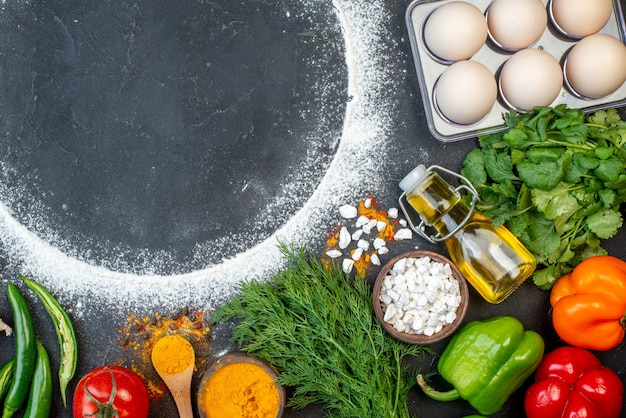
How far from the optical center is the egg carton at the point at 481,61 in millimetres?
1881

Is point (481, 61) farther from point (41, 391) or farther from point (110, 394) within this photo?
point (41, 391)

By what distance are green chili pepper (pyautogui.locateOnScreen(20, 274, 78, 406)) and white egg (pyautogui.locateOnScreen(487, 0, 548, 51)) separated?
1513 millimetres

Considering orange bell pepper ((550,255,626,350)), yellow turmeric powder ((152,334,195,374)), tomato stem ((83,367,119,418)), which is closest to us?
tomato stem ((83,367,119,418))

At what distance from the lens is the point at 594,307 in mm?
1780

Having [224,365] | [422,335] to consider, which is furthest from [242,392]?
[422,335]

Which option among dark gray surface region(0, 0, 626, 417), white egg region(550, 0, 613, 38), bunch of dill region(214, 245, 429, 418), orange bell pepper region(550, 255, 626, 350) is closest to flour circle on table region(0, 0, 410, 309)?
dark gray surface region(0, 0, 626, 417)

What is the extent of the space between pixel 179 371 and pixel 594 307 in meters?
1.19

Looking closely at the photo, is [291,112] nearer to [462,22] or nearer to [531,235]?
[462,22]

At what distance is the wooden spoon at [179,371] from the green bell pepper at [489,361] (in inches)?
26.5

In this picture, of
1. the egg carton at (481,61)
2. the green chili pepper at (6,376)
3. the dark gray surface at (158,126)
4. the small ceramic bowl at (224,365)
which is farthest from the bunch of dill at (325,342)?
the green chili pepper at (6,376)

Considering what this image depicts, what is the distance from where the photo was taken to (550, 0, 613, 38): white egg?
5.78 feet

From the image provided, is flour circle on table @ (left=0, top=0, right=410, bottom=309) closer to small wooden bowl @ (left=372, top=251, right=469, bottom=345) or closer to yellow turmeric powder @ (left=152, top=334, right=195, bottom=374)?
yellow turmeric powder @ (left=152, top=334, right=195, bottom=374)

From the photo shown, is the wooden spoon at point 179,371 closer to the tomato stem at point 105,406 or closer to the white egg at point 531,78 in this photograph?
the tomato stem at point 105,406

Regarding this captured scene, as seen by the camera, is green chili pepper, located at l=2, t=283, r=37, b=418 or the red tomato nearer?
the red tomato
